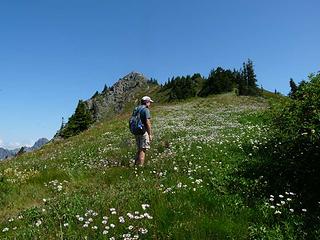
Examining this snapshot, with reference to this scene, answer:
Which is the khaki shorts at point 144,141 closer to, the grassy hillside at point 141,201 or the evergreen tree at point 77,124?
the grassy hillside at point 141,201

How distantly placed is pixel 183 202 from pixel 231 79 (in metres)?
77.2

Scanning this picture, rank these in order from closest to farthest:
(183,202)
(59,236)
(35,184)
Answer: (59,236), (183,202), (35,184)

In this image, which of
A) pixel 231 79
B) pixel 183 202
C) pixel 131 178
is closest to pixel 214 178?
pixel 183 202

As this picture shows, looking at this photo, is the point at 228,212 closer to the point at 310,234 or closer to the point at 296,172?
the point at 310,234

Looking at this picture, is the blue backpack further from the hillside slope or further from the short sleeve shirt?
the hillside slope

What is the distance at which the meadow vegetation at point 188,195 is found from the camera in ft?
29.3

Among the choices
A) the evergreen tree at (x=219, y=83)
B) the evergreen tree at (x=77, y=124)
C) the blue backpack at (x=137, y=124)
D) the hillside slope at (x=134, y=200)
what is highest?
the evergreen tree at (x=219, y=83)

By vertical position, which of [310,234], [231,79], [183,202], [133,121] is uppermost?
[231,79]

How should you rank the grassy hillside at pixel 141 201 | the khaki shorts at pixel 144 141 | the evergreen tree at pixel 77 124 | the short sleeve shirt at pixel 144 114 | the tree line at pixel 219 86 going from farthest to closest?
the evergreen tree at pixel 77 124 < the tree line at pixel 219 86 < the khaki shorts at pixel 144 141 < the short sleeve shirt at pixel 144 114 < the grassy hillside at pixel 141 201

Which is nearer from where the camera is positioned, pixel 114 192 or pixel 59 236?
→ pixel 59 236

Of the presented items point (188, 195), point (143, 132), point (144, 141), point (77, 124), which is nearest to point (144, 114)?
point (143, 132)

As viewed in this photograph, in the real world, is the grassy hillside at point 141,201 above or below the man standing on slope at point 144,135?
below

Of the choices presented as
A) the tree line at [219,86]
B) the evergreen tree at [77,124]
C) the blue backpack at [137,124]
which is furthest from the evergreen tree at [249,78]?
the blue backpack at [137,124]

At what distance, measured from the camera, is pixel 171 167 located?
15.0 m
